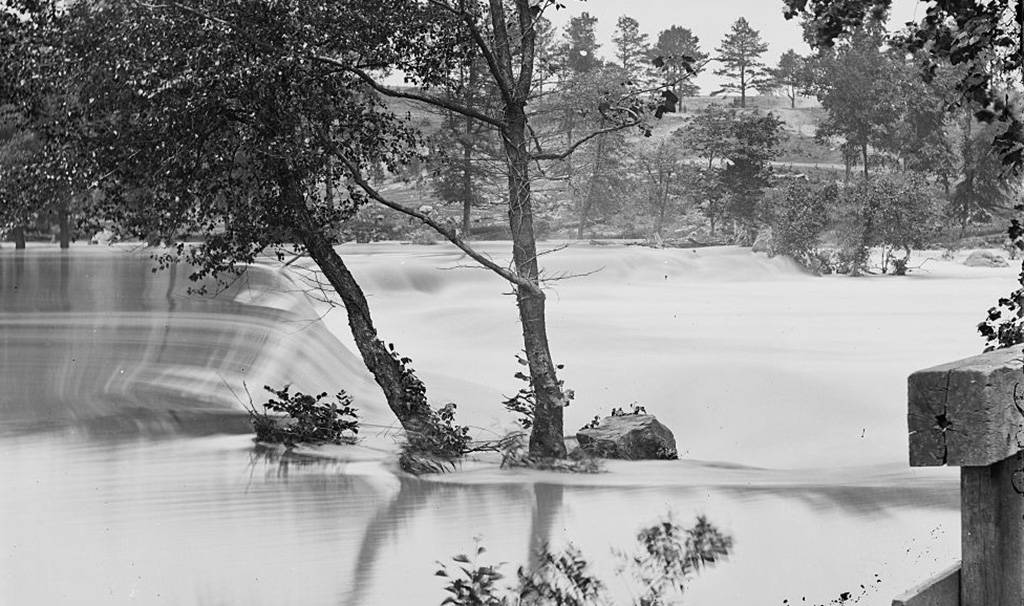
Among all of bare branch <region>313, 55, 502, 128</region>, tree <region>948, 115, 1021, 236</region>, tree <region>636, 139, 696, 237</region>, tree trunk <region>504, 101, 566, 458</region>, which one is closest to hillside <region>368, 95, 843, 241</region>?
tree <region>636, 139, 696, 237</region>

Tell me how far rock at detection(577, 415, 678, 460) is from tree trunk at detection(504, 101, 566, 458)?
62 centimetres

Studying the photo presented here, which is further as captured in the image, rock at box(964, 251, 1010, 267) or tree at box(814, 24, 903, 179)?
tree at box(814, 24, 903, 179)

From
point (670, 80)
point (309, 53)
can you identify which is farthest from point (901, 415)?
point (309, 53)

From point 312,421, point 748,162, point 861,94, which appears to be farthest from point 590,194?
point 312,421

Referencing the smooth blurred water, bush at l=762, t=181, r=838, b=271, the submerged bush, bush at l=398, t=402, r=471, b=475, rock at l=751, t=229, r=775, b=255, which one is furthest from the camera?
rock at l=751, t=229, r=775, b=255

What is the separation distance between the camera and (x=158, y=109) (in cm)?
868

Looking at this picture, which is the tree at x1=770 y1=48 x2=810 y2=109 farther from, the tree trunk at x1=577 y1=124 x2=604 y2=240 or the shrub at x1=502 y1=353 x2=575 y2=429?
the shrub at x1=502 y1=353 x2=575 y2=429

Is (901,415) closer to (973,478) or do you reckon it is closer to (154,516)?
(154,516)

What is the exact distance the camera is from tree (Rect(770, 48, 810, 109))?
39000 millimetres

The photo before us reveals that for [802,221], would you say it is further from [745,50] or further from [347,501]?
[347,501]

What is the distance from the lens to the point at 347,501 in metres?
9.56

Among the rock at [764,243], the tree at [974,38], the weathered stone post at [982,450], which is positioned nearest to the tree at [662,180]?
the rock at [764,243]

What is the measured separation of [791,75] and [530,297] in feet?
112

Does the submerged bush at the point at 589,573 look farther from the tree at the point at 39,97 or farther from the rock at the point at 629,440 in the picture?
the tree at the point at 39,97
